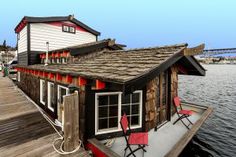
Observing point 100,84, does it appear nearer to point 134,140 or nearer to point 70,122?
point 70,122

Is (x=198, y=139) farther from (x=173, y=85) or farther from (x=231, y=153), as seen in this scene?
(x=173, y=85)

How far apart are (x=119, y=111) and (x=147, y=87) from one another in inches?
55.2

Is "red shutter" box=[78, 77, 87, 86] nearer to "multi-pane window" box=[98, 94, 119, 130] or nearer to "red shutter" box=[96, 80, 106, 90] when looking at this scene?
"multi-pane window" box=[98, 94, 119, 130]

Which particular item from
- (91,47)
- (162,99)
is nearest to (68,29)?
(91,47)

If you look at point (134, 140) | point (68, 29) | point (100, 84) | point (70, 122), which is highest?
point (68, 29)

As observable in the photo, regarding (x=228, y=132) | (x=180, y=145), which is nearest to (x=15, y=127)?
(x=180, y=145)

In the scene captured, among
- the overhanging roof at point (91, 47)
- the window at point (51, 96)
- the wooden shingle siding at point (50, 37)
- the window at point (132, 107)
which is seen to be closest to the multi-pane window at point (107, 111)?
the window at point (132, 107)

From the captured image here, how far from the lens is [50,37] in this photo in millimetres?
14492

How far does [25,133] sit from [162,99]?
18.1 ft

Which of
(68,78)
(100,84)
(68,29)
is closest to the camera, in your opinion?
(100,84)

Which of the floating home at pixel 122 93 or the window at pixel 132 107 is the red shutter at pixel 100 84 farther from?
the window at pixel 132 107

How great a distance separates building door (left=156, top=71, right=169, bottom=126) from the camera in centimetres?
768

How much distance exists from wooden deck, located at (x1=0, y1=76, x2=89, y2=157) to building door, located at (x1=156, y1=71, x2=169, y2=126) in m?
3.91

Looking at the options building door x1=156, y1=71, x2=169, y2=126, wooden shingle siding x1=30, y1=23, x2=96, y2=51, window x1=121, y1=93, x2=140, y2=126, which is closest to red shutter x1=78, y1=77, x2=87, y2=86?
window x1=121, y1=93, x2=140, y2=126
